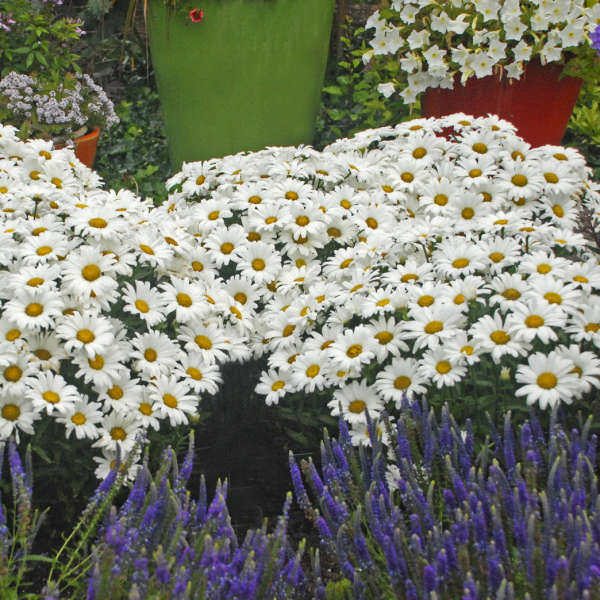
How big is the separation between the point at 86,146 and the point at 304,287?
2406mm

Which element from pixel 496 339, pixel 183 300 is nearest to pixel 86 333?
pixel 183 300

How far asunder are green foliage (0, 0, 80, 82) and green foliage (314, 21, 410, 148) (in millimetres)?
1622

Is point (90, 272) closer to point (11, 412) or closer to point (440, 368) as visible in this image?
point (11, 412)

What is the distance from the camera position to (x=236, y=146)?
4727 mm

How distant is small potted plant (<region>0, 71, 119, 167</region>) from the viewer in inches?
174

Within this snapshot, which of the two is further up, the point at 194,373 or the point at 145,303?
the point at 145,303

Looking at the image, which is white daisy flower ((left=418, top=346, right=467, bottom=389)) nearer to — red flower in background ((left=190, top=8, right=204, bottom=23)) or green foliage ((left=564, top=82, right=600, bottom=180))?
red flower in background ((left=190, top=8, right=204, bottom=23))

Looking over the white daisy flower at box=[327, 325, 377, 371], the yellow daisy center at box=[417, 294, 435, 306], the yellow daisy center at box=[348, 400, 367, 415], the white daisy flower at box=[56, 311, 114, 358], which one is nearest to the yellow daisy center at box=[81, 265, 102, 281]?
the white daisy flower at box=[56, 311, 114, 358]

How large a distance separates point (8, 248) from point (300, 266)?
0.95 m

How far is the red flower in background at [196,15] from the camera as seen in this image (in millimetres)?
4336

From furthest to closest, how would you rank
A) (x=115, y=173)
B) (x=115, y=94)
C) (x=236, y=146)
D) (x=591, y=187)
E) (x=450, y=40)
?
(x=115, y=94)
(x=115, y=173)
(x=236, y=146)
(x=450, y=40)
(x=591, y=187)

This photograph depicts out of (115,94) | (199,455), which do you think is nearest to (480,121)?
(199,455)

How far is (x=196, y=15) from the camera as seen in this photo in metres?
4.35

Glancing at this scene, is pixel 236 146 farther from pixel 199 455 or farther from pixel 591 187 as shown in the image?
pixel 199 455
